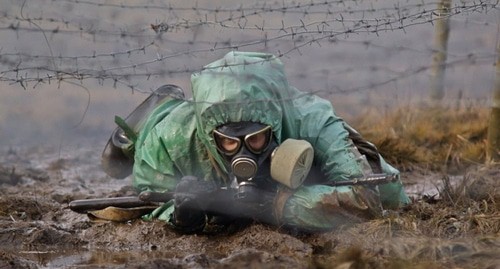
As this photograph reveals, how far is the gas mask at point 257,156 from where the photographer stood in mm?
6543

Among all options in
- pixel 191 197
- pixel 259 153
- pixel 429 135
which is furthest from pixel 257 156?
pixel 429 135

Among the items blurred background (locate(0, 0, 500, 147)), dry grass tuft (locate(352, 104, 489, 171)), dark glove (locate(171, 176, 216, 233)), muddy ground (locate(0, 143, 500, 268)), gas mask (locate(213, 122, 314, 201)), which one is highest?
blurred background (locate(0, 0, 500, 147))

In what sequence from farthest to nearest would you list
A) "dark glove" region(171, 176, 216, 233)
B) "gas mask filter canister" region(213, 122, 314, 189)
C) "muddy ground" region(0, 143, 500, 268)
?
1. "dark glove" region(171, 176, 216, 233)
2. "gas mask filter canister" region(213, 122, 314, 189)
3. "muddy ground" region(0, 143, 500, 268)

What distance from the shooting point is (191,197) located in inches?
269

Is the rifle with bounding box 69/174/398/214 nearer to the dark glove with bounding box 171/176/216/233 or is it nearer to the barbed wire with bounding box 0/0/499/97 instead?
the dark glove with bounding box 171/176/216/233

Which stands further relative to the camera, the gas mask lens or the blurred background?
the gas mask lens

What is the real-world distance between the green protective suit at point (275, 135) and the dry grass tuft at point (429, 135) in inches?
92.2

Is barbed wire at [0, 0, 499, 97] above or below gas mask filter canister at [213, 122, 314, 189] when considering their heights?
above

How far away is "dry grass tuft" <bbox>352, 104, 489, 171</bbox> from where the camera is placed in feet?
33.1

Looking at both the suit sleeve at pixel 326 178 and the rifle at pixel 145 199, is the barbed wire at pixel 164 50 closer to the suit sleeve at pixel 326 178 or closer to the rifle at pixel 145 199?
the suit sleeve at pixel 326 178

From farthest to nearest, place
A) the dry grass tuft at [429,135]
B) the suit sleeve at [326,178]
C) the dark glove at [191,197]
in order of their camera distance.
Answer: the dry grass tuft at [429,135]
the suit sleeve at [326,178]
the dark glove at [191,197]

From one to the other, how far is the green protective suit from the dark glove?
194 mm

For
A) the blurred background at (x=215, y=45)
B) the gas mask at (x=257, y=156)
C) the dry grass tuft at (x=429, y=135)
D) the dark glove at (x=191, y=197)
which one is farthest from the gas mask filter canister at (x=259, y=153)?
the dry grass tuft at (x=429, y=135)

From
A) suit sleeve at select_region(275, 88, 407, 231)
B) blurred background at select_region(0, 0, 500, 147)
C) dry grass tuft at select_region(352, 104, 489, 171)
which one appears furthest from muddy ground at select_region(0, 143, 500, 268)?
dry grass tuft at select_region(352, 104, 489, 171)
